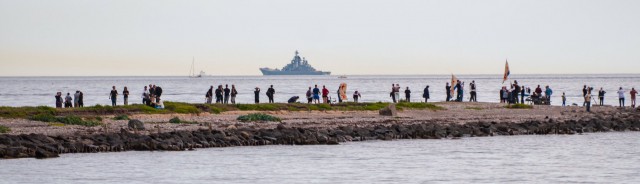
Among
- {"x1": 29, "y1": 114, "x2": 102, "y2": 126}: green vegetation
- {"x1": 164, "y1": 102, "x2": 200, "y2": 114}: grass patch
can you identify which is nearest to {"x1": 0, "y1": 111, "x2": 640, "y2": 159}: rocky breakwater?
{"x1": 29, "y1": 114, "x2": 102, "y2": 126}: green vegetation

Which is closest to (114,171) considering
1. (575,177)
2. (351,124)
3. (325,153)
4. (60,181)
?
(60,181)

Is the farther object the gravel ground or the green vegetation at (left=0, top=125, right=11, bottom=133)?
the gravel ground

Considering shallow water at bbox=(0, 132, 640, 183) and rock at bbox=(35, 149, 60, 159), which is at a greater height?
rock at bbox=(35, 149, 60, 159)

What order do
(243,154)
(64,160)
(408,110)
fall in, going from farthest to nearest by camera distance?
(408,110)
(243,154)
(64,160)

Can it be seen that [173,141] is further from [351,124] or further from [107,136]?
[351,124]

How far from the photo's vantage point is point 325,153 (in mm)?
33250

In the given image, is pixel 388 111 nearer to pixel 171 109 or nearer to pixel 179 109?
pixel 179 109

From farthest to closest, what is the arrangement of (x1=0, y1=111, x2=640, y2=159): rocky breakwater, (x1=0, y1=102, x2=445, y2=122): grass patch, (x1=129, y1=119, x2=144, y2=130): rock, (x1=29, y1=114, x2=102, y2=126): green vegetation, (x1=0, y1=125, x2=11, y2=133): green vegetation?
(x1=0, y1=102, x2=445, y2=122): grass patch < (x1=29, y1=114, x2=102, y2=126): green vegetation < (x1=129, y1=119, x2=144, y2=130): rock < (x1=0, y1=125, x2=11, y2=133): green vegetation < (x1=0, y1=111, x2=640, y2=159): rocky breakwater

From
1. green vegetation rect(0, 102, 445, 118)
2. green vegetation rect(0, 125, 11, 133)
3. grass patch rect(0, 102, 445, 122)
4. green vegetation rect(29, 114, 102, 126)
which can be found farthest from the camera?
green vegetation rect(0, 102, 445, 118)

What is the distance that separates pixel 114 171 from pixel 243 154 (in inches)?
236

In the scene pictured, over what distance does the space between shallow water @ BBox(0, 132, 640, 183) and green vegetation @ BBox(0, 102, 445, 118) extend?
10787 millimetres

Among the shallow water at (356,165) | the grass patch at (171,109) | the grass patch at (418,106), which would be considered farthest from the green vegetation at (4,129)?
the grass patch at (418,106)

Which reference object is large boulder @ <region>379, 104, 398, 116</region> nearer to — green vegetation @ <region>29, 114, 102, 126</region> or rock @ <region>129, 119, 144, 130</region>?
green vegetation @ <region>29, 114, 102, 126</region>

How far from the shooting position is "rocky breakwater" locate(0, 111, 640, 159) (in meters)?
31.0
